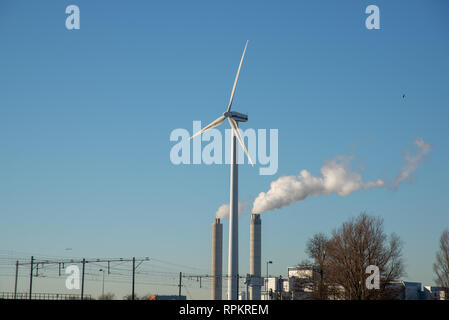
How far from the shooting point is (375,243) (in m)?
87.4

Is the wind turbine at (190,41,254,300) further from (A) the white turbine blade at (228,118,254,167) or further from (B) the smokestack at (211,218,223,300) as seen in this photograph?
(B) the smokestack at (211,218,223,300)

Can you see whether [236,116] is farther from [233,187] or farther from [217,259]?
[217,259]

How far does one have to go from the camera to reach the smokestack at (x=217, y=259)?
477ft

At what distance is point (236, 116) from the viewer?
410 ft

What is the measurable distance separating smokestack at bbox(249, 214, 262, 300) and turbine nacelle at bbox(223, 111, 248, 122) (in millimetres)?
26636

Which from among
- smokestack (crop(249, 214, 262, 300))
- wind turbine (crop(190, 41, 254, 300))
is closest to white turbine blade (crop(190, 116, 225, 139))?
wind turbine (crop(190, 41, 254, 300))

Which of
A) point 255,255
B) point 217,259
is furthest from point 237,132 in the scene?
point 217,259

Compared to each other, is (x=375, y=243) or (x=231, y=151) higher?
(x=231, y=151)
